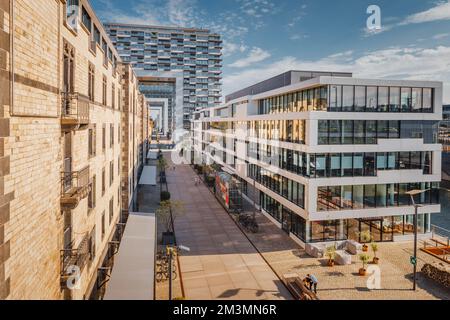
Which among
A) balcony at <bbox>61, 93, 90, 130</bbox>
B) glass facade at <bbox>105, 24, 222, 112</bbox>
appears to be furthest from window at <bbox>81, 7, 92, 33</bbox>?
glass facade at <bbox>105, 24, 222, 112</bbox>

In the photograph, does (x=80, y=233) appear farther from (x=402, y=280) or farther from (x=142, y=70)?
(x=142, y=70)

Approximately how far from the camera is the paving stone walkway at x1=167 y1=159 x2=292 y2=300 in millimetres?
19297

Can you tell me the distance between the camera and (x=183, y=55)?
146875 millimetres

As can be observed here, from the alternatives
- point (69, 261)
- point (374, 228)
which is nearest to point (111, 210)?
point (69, 261)

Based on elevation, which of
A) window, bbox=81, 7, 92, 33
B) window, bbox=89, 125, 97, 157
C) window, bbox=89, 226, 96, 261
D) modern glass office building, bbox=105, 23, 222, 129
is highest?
modern glass office building, bbox=105, 23, 222, 129

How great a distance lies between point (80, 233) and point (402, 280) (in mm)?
19536

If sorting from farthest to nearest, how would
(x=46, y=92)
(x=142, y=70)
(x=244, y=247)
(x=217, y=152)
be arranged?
(x=142, y=70) < (x=217, y=152) < (x=244, y=247) < (x=46, y=92)

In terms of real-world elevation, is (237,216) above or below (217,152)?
below

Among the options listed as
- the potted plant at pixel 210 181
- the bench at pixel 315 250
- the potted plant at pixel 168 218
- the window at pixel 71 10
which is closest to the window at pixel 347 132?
the bench at pixel 315 250

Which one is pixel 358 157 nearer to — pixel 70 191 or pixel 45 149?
pixel 70 191

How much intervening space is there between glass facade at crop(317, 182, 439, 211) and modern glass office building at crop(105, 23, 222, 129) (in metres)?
118

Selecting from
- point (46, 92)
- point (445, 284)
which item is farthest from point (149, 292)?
point (445, 284)

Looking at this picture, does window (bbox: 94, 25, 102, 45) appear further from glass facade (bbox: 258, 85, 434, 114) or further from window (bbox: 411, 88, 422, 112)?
window (bbox: 411, 88, 422, 112)
